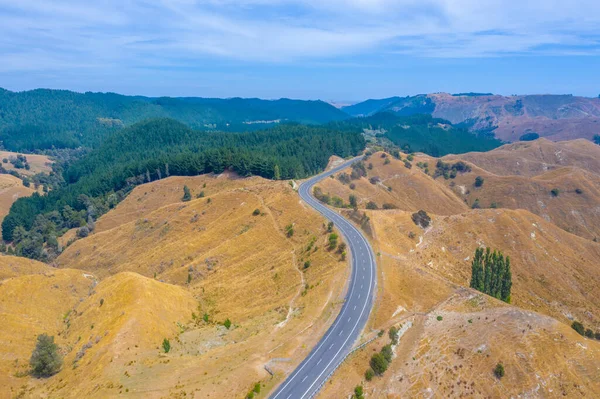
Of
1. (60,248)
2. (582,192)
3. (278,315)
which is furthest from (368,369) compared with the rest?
(582,192)

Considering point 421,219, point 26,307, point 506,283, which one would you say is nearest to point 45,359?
point 26,307

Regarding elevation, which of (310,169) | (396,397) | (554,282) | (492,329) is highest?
(310,169)

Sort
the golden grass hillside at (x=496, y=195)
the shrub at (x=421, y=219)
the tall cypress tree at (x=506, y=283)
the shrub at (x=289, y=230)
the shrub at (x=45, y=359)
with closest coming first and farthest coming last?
the shrub at (x=45, y=359) → the tall cypress tree at (x=506, y=283) → the shrub at (x=289, y=230) → the shrub at (x=421, y=219) → the golden grass hillside at (x=496, y=195)

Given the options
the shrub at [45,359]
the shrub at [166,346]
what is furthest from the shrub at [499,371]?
the shrub at [45,359]

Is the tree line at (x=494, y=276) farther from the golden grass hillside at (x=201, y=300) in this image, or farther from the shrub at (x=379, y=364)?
the shrub at (x=379, y=364)

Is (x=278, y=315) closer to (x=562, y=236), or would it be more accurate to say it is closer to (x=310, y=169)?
(x=562, y=236)

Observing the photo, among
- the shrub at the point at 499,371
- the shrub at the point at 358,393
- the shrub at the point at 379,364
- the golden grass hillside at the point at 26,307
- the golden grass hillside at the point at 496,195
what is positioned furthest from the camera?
the golden grass hillside at the point at 496,195

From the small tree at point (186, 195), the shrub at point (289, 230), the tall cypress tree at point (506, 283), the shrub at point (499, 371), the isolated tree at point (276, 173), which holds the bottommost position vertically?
the tall cypress tree at point (506, 283)

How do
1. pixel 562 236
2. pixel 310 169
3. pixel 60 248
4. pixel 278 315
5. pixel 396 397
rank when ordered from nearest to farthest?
1. pixel 396 397
2. pixel 278 315
3. pixel 562 236
4. pixel 60 248
5. pixel 310 169
